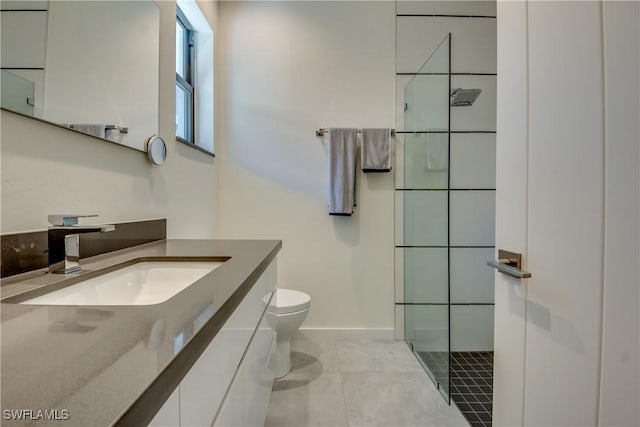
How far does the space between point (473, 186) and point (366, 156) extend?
793mm

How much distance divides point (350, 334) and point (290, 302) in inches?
30.5

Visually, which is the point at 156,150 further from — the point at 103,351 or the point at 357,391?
the point at 357,391

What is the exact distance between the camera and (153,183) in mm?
1425

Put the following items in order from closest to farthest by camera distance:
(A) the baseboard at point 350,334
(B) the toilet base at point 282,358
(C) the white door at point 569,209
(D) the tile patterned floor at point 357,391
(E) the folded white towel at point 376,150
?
1. (C) the white door at point 569,209
2. (D) the tile patterned floor at point 357,391
3. (B) the toilet base at point 282,358
4. (E) the folded white towel at point 376,150
5. (A) the baseboard at point 350,334

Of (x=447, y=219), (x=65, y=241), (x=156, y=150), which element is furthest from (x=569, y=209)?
(x=156, y=150)

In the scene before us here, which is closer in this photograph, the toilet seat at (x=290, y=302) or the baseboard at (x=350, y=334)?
the toilet seat at (x=290, y=302)

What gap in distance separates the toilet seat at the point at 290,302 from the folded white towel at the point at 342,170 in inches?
26.0

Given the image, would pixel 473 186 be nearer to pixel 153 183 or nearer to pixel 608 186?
pixel 608 186

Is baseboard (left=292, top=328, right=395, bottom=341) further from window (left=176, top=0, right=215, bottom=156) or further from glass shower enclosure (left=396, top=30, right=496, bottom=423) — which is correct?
window (left=176, top=0, right=215, bottom=156)

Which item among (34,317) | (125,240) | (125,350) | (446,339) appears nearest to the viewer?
(125,350)

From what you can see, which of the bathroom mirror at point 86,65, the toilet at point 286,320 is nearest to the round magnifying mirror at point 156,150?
the bathroom mirror at point 86,65

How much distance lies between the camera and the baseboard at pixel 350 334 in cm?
234

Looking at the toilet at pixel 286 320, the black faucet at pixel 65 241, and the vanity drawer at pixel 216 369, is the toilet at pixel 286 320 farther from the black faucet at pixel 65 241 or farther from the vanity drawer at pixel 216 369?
the black faucet at pixel 65 241

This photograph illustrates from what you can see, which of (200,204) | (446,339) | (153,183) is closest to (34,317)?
(153,183)
